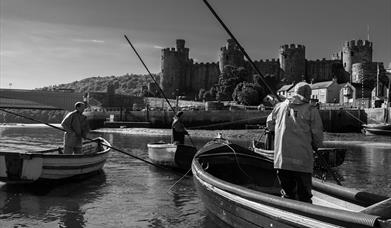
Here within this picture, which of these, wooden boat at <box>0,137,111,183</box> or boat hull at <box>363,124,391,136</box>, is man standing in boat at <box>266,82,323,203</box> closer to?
wooden boat at <box>0,137,111,183</box>

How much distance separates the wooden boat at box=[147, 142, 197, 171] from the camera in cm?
1475

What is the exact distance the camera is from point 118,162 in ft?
61.8

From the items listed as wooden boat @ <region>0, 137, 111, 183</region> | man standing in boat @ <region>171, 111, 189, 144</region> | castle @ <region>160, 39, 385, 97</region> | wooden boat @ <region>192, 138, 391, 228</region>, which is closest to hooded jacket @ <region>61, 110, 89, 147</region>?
wooden boat @ <region>0, 137, 111, 183</region>

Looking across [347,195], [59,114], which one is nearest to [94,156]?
[347,195]

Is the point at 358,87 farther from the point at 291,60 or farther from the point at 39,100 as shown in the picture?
the point at 39,100

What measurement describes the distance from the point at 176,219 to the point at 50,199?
132 inches

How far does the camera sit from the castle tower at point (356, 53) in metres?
86.6

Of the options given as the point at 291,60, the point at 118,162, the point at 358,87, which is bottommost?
the point at 118,162

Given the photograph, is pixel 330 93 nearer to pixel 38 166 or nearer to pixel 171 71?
pixel 171 71

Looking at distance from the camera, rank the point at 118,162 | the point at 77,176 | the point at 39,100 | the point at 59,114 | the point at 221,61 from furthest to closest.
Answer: the point at 59,114
the point at 221,61
the point at 39,100
the point at 118,162
the point at 77,176

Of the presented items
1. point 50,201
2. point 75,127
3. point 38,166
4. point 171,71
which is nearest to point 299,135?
point 50,201

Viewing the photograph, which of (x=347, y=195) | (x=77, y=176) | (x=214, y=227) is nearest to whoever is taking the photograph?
(x=347, y=195)

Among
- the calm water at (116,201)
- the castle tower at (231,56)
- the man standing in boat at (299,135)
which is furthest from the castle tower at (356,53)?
the man standing in boat at (299,135)

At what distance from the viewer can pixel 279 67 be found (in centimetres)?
9081
